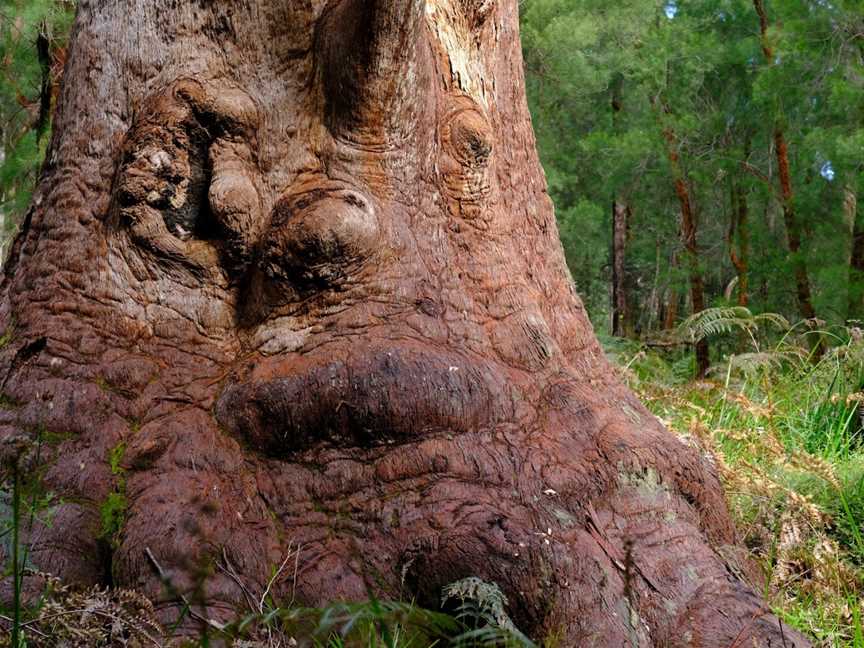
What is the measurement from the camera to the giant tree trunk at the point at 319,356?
7.45 ft

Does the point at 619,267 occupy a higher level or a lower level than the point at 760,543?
higher

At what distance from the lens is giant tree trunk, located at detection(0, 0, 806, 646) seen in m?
2.27

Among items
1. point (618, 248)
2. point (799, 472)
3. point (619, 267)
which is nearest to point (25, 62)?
point (799, 472)

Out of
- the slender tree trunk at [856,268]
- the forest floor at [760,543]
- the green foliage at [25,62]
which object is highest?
the green foliage at [25,62]

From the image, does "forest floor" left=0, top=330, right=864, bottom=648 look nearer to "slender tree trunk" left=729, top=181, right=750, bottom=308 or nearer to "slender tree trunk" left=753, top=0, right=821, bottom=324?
"slender tree trunk" left=753, top=0, right=821, bottom=324

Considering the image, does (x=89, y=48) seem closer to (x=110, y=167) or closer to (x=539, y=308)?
(x=110, y=167)

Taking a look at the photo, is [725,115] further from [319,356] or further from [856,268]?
[319,356]

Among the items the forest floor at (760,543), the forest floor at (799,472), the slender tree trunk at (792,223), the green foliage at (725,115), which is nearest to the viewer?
the forest floor at (760,543)

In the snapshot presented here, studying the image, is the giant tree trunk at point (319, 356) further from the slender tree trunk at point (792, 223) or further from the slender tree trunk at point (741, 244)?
the slender tree trunk at point (741, 244)

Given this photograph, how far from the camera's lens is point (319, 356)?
2.52 m

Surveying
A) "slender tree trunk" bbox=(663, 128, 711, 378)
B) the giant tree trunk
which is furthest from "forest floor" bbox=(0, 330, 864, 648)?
"slender tree trunk" bbox=(663, 128, 711, 378)

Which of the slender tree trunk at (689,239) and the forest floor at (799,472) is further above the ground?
the slender tree trunk at (689,239)

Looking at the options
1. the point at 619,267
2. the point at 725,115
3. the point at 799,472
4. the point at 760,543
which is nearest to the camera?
the point at 760,543

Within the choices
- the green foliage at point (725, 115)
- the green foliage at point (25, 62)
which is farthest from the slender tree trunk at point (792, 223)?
the green foliage at point (25, 62)
